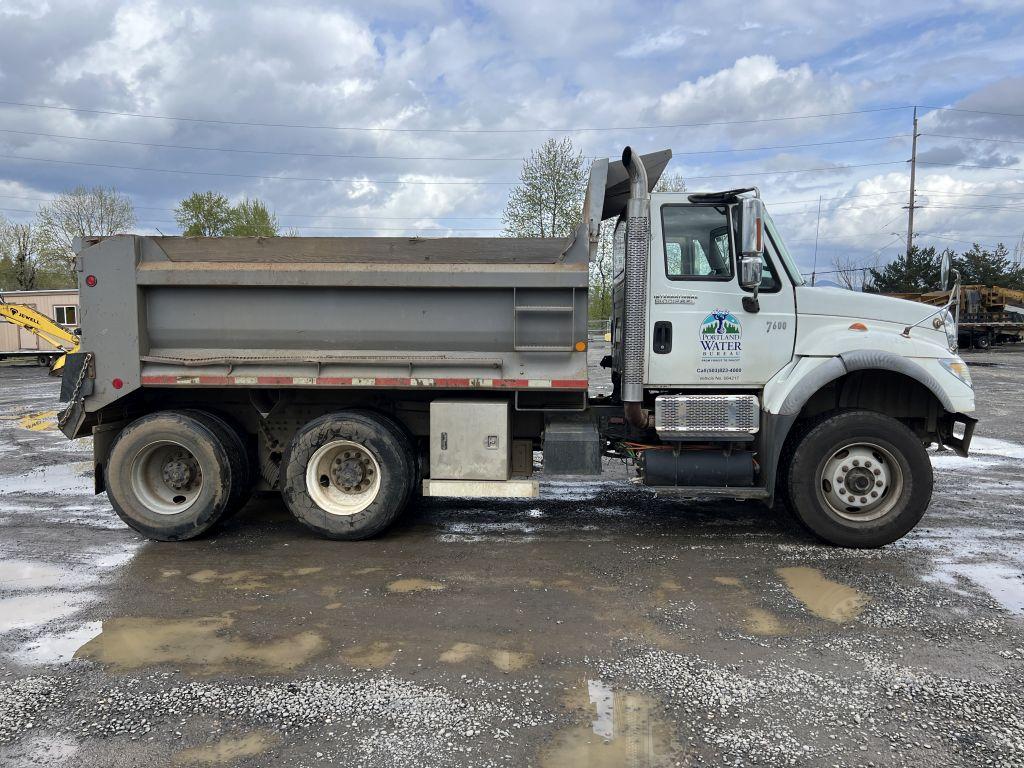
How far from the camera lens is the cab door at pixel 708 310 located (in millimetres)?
5836

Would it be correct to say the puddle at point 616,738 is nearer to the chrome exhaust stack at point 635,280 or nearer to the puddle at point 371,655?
the puddle at point 371,655

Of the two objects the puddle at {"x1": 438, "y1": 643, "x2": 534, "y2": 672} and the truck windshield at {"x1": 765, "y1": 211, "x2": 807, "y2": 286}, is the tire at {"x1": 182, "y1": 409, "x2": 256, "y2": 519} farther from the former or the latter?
the truck windshield at {"x1": 765, "y1": 211, "x2": 807, "y2": 286}

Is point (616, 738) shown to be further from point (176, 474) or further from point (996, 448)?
point (996, 448)

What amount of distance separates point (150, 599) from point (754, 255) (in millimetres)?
5171

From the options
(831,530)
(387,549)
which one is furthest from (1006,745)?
(387,549)

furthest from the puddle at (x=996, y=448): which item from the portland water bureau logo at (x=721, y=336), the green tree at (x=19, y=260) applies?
the green tree at (x=19, y=260)

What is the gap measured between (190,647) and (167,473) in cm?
252

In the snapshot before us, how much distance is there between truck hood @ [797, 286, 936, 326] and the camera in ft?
19.2

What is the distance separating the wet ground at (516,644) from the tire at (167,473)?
0.71ft

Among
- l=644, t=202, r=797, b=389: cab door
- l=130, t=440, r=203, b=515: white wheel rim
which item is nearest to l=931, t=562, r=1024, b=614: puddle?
l=644, t=202, r=797, b=389: cab door

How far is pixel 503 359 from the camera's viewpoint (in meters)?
5.81

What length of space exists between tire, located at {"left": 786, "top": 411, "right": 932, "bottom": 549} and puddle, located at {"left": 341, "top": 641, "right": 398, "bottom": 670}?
11.8 feet

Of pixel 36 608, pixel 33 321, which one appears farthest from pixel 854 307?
pixel 33 321

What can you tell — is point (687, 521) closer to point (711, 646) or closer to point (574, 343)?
point (574, 343)
